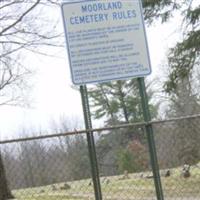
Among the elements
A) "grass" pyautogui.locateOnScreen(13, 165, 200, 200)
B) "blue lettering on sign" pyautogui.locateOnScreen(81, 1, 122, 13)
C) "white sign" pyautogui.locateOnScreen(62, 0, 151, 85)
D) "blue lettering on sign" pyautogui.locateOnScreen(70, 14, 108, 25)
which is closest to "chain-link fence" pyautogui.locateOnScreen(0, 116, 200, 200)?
"grass" pyautogui.locateOnScreen(13, 165, 200, 200)

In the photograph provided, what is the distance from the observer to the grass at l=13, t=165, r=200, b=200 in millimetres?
8094

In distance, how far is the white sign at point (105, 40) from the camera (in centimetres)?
779

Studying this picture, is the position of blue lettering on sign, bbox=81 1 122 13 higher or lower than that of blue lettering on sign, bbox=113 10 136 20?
higher

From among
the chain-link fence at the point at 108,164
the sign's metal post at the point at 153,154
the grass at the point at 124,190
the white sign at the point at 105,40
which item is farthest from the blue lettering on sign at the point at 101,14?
the grass at the point at 124,190

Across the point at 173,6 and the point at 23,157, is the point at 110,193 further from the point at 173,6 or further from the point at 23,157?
the point at 173,6

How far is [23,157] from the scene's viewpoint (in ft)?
24.8

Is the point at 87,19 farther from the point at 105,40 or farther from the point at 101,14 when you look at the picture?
the point at 105,40

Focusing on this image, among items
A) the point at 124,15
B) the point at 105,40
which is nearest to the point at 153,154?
the point at 105,40

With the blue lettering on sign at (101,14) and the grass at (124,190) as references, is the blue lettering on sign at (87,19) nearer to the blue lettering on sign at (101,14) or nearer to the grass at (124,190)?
the blue lettering on sign at (101,14)

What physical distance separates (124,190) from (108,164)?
2.65 feet

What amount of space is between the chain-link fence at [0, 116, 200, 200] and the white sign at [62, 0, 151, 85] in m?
0.78

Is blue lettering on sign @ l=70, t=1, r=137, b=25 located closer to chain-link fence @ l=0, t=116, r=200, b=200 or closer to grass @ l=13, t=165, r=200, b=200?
chain-link fence @ l=0, t=116, r=200, b=200

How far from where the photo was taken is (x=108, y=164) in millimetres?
8562

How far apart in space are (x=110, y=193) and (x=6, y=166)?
189 centimetres
